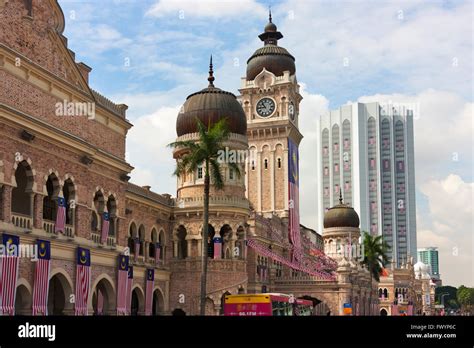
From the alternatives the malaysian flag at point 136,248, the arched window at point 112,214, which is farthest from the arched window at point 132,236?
the arched window at point 112,214

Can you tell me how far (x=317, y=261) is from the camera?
8119cm

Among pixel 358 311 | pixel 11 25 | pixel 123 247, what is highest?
pixel 11 25

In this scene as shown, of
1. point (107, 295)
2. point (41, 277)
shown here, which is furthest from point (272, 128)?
point (41, 277)

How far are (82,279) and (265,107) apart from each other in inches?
2232

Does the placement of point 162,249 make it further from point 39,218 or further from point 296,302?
point 39,218

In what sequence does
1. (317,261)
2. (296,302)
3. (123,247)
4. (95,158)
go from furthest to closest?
(317,261)
(296,302)
(123,247)
(95,158)

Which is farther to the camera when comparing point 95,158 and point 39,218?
point 95,158

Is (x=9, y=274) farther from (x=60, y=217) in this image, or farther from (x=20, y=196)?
(x=20, y=196)

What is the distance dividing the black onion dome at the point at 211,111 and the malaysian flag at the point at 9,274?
29048 millimetres

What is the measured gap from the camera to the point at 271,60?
8944 cm

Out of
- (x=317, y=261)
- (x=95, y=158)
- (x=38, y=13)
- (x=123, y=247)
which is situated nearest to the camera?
(x=38, y=13)

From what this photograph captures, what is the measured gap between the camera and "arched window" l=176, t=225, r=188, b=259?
179ft
